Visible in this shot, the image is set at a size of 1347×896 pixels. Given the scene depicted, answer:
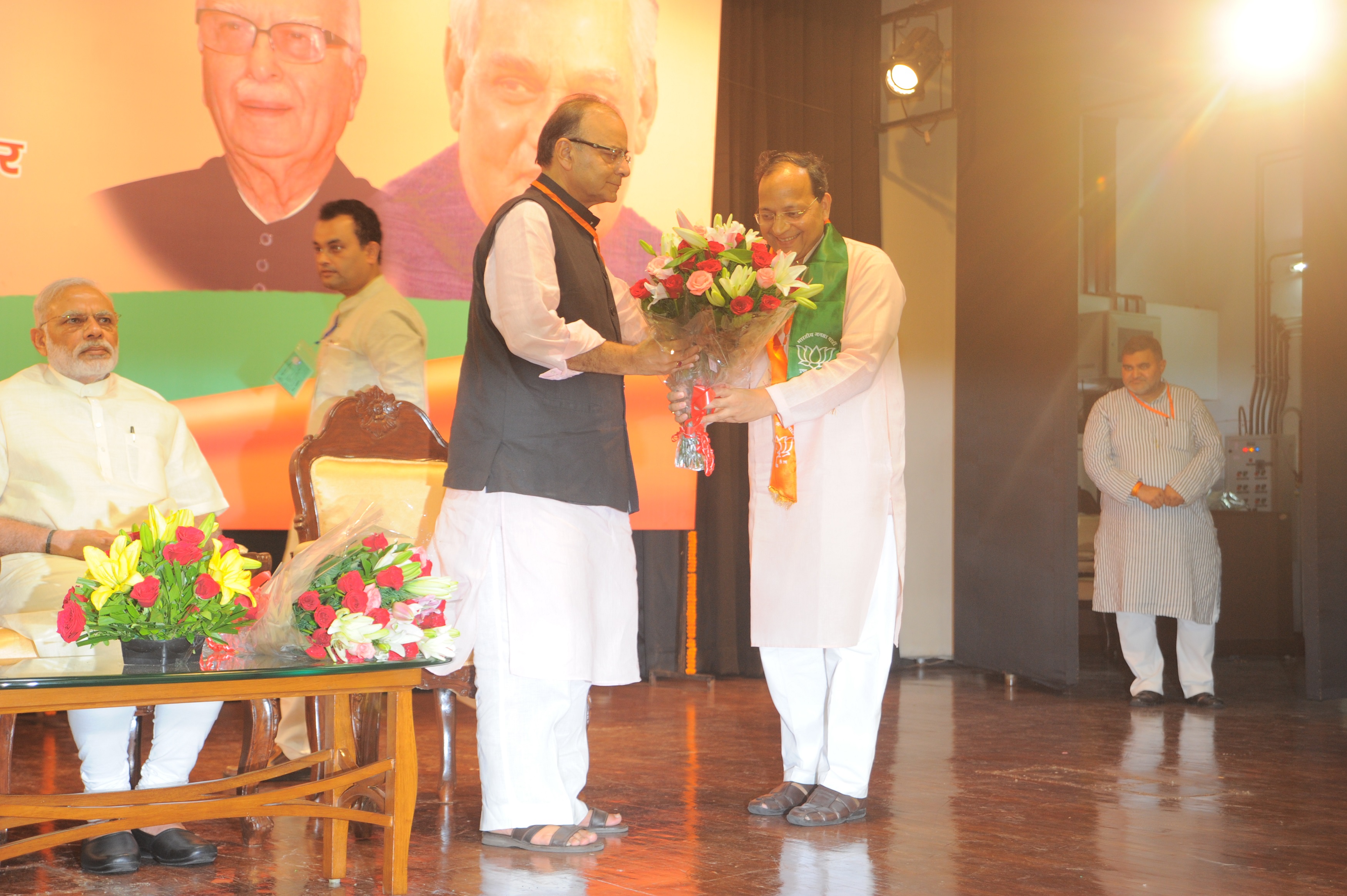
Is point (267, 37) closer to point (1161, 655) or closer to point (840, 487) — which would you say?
point (840, 487)

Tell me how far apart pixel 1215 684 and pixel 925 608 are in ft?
4.89

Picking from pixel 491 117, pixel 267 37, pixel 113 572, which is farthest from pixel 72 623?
pixel 491 117

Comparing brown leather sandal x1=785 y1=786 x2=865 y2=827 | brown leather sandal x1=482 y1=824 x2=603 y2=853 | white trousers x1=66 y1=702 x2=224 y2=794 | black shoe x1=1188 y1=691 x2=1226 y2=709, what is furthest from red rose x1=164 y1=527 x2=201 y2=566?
black shoe x1=1188 y1=691 x2=1226 y2=709

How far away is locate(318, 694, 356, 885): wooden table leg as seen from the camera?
2406mm

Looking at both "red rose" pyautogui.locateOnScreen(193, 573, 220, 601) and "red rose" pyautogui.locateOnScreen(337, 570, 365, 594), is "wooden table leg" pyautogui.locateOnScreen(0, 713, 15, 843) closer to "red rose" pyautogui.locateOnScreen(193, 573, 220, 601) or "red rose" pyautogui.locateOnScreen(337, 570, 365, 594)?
"red rose" pyautogui.locateOnScreen(193, 573, 220, 601)

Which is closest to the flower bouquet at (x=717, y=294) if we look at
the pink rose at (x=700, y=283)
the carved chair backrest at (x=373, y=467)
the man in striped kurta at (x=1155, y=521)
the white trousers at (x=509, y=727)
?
the pink rose at (x=700, y=283)

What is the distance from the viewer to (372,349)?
4.62 meters

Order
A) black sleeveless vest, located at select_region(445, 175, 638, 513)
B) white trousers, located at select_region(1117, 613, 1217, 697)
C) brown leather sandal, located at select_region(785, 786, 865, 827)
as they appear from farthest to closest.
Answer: white trousers, located at select_region(1117, 613, 1217, 697), brown leather sandal, located at select_region(785, 786, 865, 827), black sleeveless vest, located at select_region(445, 175, 638, 513)

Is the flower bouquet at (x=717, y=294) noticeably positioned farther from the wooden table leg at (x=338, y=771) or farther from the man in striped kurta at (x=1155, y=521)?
the man in striped kurta at (x=1155, y=521)

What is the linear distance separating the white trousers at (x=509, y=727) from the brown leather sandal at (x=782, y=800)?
560 millimetres

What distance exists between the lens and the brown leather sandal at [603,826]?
2.81 m

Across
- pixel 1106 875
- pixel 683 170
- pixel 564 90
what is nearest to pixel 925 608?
pixel 683 170

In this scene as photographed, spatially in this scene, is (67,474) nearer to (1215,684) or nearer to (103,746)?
(103,746)

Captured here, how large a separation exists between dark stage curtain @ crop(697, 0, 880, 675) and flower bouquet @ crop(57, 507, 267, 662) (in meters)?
4.02
